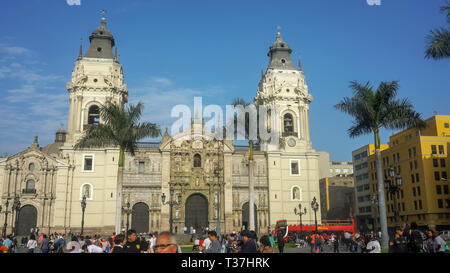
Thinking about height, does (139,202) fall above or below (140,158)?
below

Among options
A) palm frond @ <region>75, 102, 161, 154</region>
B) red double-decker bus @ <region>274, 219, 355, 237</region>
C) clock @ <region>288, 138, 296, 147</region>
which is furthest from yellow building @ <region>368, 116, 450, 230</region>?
palm frond @ <region>75, 102, 161, 154</region>

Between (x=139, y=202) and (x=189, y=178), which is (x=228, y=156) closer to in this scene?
(x=189, y=178)

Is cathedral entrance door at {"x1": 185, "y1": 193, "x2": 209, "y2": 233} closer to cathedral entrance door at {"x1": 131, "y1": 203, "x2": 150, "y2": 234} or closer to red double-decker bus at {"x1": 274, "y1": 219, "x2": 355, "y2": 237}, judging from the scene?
cathedral entrance door at {"x1": 131, "y1": 203, "x2": 150, "y2": 234}

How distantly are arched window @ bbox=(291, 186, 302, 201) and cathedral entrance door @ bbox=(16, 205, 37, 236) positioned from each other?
30910 millimetres

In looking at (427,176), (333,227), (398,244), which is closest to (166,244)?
(398,244)

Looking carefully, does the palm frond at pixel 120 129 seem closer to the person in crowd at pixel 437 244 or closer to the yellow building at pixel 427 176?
the person in crowd at pixel 437 244

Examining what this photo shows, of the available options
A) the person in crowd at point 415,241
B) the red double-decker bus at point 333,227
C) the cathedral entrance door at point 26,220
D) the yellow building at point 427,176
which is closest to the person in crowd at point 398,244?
the person in crowd at point 415,241

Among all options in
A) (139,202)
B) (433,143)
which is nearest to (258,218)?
(139,202)

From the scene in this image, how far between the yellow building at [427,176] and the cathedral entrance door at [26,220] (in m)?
44.1
